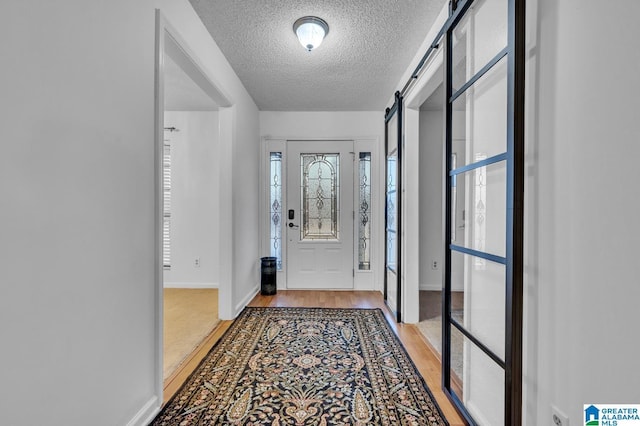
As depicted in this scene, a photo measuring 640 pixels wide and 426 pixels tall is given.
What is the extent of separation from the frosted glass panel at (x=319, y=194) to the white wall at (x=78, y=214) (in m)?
2.96

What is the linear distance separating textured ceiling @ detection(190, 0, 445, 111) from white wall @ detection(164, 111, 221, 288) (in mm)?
1254

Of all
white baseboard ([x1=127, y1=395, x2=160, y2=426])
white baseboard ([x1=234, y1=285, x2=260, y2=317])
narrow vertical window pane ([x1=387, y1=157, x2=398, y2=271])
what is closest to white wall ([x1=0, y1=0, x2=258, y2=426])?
white baseboard ([x1=127, y1=395, x2=160, y2=426])

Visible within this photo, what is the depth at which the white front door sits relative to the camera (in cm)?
470

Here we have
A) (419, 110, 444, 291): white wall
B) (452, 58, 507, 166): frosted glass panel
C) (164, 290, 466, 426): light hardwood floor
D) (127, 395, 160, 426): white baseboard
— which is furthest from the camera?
(419, 110, 444, 291): white wall

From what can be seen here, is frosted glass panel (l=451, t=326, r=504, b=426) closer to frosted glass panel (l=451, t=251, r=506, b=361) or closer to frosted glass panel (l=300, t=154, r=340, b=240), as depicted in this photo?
frosted glass panel (l=451, t=251, r=506, b=361)

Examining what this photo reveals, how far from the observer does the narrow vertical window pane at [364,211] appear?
185 inches

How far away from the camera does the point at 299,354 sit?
254cm

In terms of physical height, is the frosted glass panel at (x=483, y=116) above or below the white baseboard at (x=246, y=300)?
above

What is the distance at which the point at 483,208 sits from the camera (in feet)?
5.32

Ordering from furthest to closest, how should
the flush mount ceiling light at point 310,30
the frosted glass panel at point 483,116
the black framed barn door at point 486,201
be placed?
the flush mount ceiling light at point 310,30
the frosted glass panel at point 483,116
the black framed barn door at point 486,201

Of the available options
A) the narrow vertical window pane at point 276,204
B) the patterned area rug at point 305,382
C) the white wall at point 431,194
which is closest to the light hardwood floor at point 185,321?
the patterned area rug at point 305,382

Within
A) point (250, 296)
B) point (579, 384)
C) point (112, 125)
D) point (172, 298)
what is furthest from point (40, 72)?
point (172, 298)

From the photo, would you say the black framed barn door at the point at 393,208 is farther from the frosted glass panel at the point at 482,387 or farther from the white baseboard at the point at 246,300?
the white baseboard at the point at 246,300

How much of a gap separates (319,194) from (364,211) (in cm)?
71
